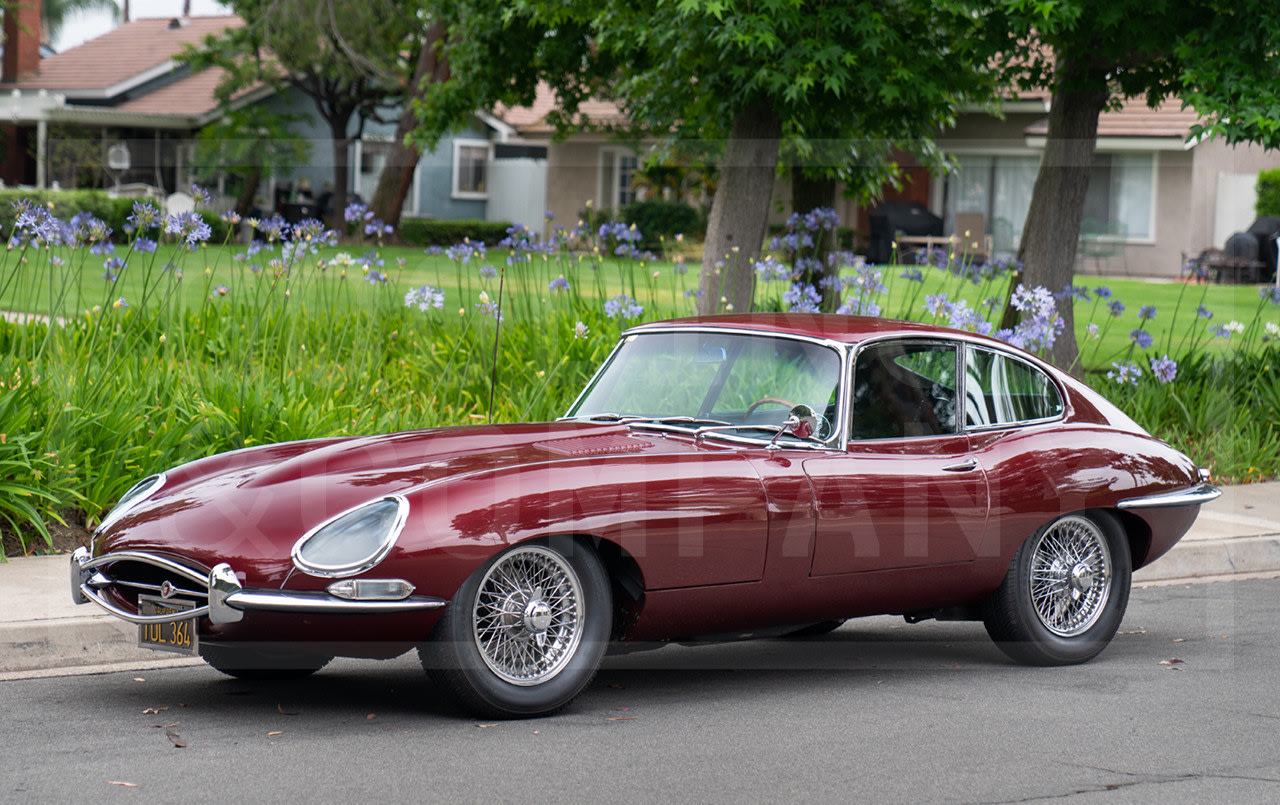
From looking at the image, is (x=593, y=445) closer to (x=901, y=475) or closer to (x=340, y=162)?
(x=901, y=475)

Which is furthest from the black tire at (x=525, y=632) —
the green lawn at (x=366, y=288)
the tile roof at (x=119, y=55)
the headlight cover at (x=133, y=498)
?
the tile roof at (x=119, y=55)

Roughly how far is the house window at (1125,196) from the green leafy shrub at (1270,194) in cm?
229

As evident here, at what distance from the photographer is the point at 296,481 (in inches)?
202

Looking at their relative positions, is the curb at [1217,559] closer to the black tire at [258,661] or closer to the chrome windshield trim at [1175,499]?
the chrome windshield trim at [1175,499]

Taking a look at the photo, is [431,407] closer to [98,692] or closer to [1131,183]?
[98,692]

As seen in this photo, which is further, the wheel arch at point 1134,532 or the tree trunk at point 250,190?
the tree trunk at point 250,190

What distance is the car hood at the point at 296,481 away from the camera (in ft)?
16.0

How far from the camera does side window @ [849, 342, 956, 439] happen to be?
19.9 feet

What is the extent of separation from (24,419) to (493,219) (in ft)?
121

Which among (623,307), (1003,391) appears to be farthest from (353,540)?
(623,307)

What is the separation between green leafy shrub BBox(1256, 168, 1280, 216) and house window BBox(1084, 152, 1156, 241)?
2.29m

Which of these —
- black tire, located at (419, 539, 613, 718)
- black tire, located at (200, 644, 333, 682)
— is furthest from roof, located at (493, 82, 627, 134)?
black tire, located at (419, 539, 613, 718)

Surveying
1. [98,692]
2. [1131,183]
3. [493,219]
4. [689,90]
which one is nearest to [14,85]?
[493,219]

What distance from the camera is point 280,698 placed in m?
5.58
